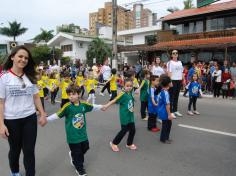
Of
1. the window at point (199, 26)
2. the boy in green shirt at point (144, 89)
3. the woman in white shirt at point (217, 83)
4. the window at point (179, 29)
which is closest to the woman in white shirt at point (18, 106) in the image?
the boy in green shirt at point (144, 89)

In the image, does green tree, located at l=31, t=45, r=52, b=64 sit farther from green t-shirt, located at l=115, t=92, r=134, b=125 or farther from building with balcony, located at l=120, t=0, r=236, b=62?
green t-shirt, located at l=115, t=92, r=134, b=125

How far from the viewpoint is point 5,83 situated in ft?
11.3

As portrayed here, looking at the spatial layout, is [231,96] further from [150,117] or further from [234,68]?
[150,117]

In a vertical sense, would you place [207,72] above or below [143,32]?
below

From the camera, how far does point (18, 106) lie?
3.51m

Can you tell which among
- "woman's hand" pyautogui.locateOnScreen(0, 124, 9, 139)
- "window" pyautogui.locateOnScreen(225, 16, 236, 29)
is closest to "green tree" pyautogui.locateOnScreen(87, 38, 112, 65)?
"window" pyautogui.locateOnScreen(225, 16, 236, 29)

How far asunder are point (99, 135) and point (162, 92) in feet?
5.82

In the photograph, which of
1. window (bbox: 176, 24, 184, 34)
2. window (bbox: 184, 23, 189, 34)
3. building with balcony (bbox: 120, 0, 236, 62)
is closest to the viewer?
building with balcony (bbox: 120, 0, 236, 62)

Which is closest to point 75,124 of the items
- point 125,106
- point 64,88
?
point 125,106

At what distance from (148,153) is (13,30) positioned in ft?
191

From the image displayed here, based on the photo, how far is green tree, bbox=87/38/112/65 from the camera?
122 feet

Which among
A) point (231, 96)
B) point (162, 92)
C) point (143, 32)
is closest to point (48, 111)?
point (162, 92)

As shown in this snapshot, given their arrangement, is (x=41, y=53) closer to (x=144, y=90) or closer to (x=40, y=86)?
(x=40, y=86)

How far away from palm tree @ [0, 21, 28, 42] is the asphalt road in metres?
54.8
